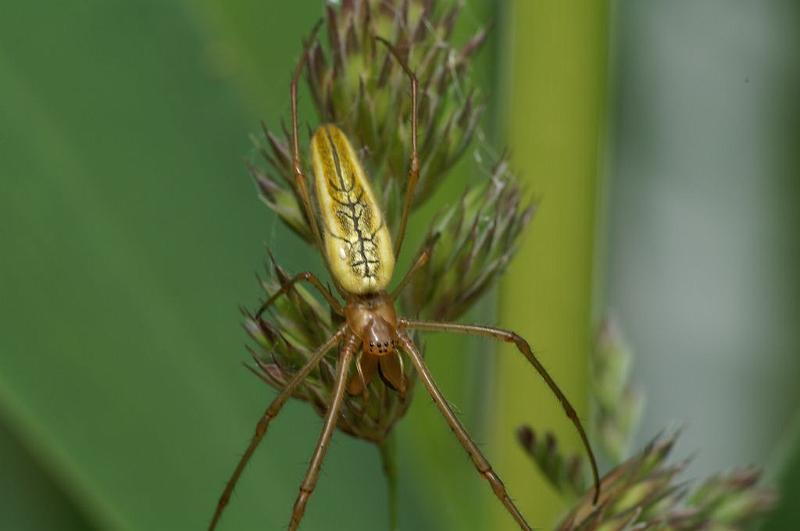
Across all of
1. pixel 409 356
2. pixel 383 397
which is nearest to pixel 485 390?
pixel 409 356

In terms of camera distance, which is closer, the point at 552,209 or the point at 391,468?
the point at 391,468

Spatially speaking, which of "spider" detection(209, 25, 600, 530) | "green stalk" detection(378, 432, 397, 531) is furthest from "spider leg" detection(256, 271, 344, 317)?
"green stalk" detection(378, 432, 397, 531)

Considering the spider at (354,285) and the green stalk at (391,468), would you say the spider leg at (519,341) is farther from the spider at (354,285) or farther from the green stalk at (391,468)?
the green stalk at (391,468)

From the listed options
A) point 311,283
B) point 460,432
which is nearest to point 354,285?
point 311,283

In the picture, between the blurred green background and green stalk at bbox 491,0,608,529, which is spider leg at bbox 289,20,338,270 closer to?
the blurred green background

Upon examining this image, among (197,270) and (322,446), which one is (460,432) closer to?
(322,446)

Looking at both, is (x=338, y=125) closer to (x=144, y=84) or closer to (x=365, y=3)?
(x=365, y=3)

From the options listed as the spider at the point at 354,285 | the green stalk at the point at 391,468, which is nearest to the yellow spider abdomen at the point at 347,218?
the spider at the point at 354,285
